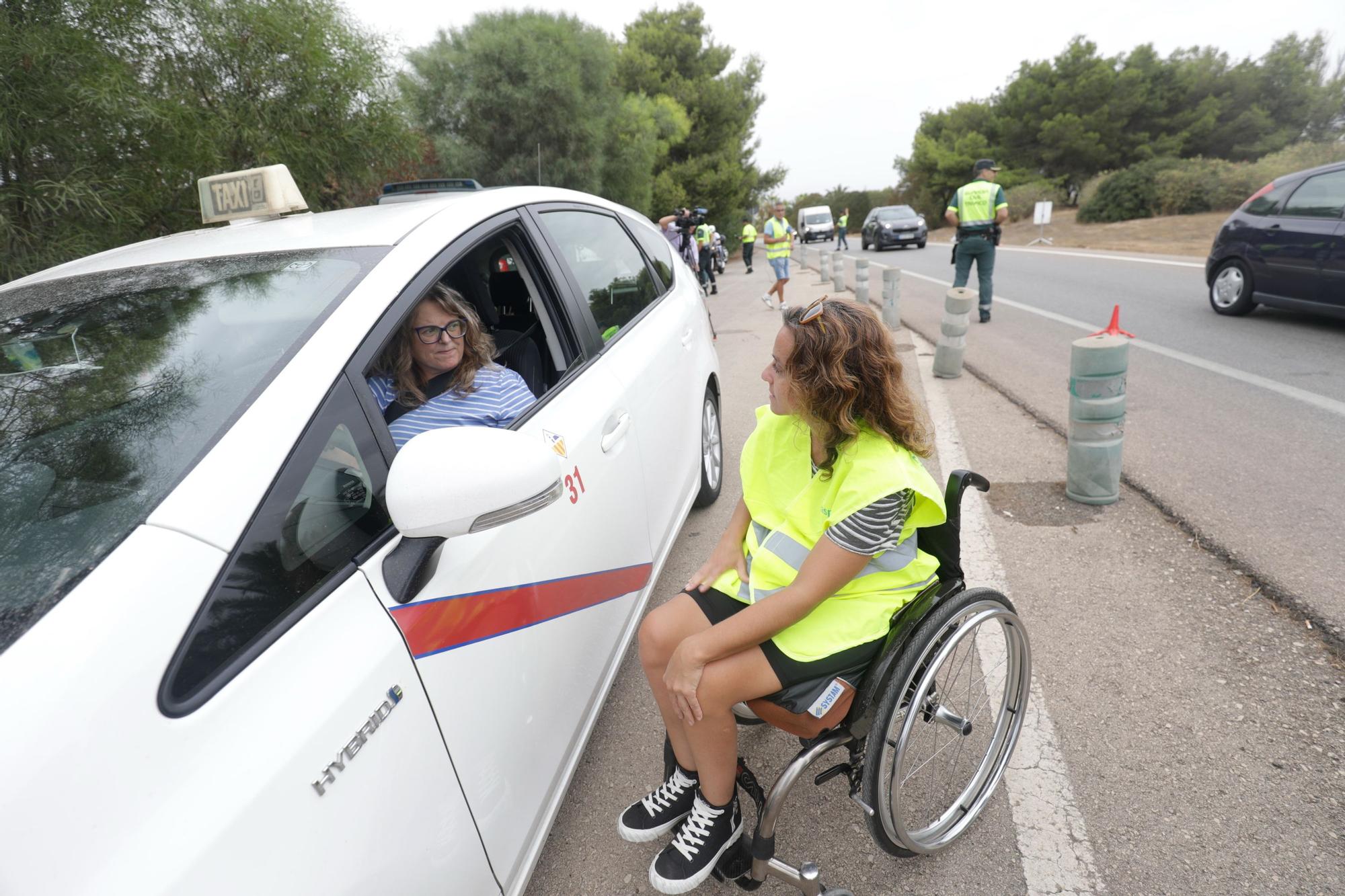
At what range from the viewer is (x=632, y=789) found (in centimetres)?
226

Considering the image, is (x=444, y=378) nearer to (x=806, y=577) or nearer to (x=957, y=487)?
(x=806, y=577)

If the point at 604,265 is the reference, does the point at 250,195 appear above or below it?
above

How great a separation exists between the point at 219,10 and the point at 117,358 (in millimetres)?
Result: 5709

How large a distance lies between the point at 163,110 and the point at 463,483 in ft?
18.0

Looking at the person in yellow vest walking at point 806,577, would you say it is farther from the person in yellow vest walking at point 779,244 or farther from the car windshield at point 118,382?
the person in yellow vest walking at point 779,244

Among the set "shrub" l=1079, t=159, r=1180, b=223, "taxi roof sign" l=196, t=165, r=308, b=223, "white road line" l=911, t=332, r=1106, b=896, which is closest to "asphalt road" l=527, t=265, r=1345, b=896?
"white road line" l=911, t=332, r=1106, b=896

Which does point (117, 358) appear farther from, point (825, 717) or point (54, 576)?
point (825, 717)

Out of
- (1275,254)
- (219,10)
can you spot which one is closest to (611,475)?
(219,10)

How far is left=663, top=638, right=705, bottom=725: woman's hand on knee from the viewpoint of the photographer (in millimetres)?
1674

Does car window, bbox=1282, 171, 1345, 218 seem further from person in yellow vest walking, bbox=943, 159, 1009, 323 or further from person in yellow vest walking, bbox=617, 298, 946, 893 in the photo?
person in yellow vest walking, bbox=617, 298, 946, 893

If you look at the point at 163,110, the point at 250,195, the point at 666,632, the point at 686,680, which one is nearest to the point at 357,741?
the point at 686,680

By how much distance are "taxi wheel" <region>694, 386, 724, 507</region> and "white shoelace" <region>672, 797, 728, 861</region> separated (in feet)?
6.63

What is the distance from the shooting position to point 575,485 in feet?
6.54

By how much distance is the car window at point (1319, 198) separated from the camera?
664 cm
